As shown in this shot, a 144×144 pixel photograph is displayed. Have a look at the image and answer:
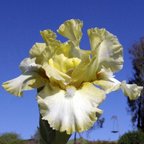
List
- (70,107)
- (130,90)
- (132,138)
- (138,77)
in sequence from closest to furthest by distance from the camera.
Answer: (70,107) → (130,90) → (132,138) → (138,77)

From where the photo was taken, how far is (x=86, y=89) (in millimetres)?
1155

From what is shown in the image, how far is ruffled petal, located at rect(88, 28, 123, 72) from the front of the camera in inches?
48.6

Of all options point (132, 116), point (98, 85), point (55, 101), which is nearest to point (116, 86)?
point (98, 85)

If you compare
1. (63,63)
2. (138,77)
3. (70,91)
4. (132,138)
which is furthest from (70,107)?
(138,77)

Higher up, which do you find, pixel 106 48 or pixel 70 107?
pixel 106 48

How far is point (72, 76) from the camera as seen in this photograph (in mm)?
1189

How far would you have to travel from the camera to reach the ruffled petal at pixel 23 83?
1.16 metres

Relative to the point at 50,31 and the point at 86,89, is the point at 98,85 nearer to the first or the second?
the point at 86,89

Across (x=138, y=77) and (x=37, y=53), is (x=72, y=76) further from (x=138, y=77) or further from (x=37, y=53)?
(x=138, y=77)

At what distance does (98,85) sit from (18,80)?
199mm

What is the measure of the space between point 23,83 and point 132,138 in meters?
17.8

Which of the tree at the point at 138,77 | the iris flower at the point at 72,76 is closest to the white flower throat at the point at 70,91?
the iris flower at the point at 72,76

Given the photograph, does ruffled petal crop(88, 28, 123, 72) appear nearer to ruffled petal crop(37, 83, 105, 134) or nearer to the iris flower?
the iris flower

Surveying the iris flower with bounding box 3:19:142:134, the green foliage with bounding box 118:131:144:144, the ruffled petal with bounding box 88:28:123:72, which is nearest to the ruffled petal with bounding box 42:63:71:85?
the iris flower with bounding box 3:19:142:134
